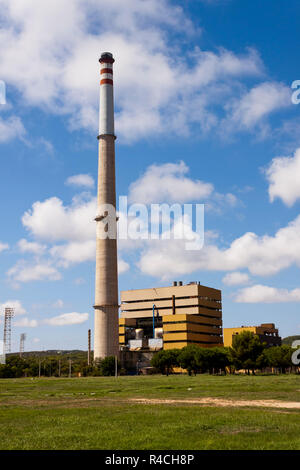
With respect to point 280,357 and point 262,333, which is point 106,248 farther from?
point 262,333

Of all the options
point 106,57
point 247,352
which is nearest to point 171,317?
point 247,352

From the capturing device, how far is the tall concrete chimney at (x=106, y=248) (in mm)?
117812

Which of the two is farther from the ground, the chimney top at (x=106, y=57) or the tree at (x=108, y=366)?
the chimney top at (x=106, y=57)

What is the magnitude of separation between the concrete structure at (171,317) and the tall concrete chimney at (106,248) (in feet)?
103

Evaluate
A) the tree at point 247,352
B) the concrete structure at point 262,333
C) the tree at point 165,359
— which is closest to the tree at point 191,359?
the tree at point 247,352

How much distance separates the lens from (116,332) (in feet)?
393

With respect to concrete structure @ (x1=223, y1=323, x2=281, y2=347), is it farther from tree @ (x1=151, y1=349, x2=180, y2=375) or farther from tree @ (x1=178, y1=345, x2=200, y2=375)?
tree @ (x1=178, y1=345, x2=200, y2=375)

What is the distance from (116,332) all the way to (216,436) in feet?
337

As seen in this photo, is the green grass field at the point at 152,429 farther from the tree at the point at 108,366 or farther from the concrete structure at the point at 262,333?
the concrete structure at the point at 262,333

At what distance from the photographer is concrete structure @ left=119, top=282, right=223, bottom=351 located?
148 m

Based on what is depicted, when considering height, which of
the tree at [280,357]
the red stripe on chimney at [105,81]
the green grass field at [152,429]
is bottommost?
the tree at [280,357]

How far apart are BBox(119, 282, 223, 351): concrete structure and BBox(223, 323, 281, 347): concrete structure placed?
339 inches

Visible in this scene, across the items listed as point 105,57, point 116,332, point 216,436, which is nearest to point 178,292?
point 116,332
